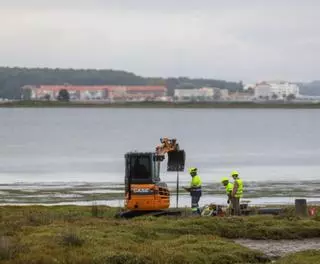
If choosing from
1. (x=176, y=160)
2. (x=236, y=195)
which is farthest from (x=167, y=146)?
(x=236, y=195)

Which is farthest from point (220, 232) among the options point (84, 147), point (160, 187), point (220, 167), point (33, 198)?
point (84, 147)

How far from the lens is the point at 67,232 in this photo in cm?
2017

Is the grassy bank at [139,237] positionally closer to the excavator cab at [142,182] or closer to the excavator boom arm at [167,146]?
Answer: the excavator cab at [142,182]

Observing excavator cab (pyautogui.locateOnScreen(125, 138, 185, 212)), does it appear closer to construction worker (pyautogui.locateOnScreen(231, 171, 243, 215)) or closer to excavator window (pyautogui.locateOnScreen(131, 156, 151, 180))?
excavator window (pyautogui.locateOnScreen(131, 156, 151, 180))

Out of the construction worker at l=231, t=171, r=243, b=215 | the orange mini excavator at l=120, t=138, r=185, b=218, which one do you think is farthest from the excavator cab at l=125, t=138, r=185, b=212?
the construction worker at l=231, t=171, r=243, b=215

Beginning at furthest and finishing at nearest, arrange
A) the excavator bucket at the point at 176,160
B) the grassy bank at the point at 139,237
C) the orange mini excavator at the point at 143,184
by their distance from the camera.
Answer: the excavator bucket at the point at 176,160 < the orange mini excavator at the point at 143,184 < the grassy bank at the point at 139,237

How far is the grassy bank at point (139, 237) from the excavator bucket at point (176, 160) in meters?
3.07

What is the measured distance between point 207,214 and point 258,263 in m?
8.13

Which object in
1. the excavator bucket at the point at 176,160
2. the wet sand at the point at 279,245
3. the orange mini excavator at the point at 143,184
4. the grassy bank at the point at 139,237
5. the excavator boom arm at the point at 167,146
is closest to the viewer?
the grassy bank at the point at 139,237

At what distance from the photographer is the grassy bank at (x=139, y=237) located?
60.5 feet

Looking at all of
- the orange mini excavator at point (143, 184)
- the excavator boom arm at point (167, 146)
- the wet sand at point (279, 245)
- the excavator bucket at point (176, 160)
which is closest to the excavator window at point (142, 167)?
the orange mini excavator at point (143, 184)

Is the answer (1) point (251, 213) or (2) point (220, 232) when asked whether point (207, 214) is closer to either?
(1) point (251, 213)

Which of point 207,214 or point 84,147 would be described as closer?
point 207,214

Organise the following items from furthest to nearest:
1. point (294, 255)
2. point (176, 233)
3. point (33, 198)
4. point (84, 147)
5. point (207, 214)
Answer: point (84, 147) < point (33, 198) < point (207, 214) < point (176, 233) < point (294, 255)
